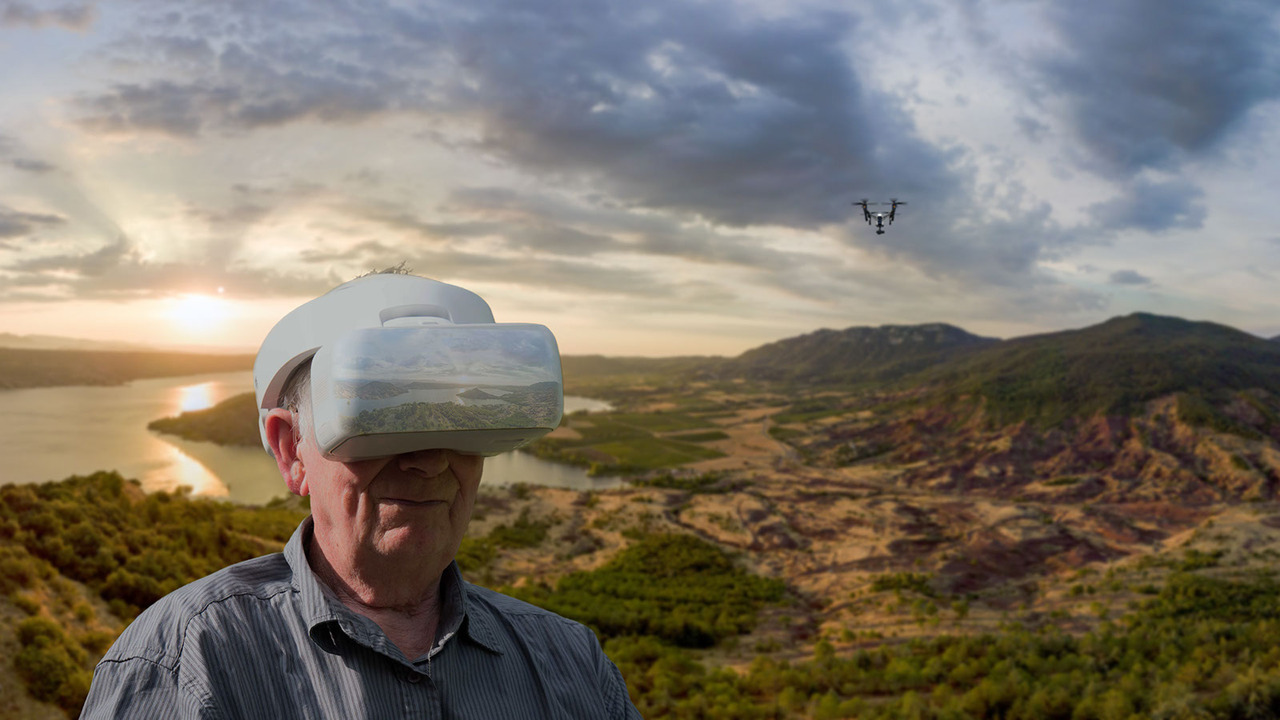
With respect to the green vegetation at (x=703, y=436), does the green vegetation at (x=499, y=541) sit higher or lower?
lower

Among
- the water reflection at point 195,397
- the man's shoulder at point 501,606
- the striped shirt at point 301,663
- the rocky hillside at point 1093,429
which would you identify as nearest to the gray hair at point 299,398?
the striped shirt at point 301,663

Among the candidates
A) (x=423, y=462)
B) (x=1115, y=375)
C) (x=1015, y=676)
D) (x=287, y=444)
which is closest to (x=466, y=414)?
(x=423, y=462)

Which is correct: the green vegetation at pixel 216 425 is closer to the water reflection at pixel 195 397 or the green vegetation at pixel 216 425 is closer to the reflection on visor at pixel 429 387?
the water reflection at pixel 195 397

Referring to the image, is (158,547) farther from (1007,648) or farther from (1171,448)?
(1171,448)

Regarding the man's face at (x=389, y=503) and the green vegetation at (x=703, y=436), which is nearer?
the man's face at (x=389, y=503)

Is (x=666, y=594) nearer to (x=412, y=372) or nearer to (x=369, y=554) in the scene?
(x=369, y=554)

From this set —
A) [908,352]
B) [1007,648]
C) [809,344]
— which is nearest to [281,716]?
[1007,648]
